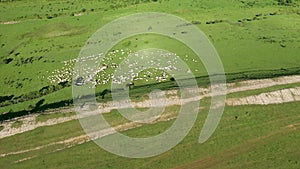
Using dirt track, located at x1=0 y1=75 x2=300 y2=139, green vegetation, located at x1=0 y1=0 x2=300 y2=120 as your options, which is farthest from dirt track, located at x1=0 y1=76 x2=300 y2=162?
green vegetation, located at x1=0 y1=0 x2=300 y2=120

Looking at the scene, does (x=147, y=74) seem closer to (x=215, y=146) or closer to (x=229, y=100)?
(x=229, y=100)

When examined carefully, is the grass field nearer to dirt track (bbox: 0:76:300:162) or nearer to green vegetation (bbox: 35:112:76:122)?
green vegetation (bbox: 35:112:76:122)

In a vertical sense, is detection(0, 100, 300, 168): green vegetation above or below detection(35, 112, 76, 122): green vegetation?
below

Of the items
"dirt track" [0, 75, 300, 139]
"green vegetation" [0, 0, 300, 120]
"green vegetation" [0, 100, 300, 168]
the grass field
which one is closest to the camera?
"green vegetation" [0, 100, 300, 168]

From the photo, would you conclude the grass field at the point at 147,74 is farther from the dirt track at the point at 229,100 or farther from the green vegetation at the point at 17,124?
the dirt track at the point at 229,100

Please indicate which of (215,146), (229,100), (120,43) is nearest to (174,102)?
(229,100)

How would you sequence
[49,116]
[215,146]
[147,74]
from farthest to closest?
1. [147,74]
2. [49,116]
3. [215,146]

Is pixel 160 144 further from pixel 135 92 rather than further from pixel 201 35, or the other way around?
pixel 201 35

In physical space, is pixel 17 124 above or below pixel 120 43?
below
